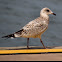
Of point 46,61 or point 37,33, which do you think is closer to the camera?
point 46,61

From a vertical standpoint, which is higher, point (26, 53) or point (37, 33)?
point (37, 33)

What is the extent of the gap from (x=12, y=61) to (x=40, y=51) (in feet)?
1.63

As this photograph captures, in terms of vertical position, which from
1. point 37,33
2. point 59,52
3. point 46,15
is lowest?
point 59,52

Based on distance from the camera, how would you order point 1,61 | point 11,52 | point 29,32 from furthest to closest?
point 29,32 < point 11,52 < point 1,61

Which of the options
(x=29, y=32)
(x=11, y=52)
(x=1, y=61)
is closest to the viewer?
(x=1, y=61)

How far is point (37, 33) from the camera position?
187cm

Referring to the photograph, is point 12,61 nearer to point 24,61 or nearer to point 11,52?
point 24,61

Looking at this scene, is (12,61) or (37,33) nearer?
(12,61)

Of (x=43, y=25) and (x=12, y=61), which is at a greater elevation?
(x=43, y=25)

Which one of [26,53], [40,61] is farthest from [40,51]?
[40,61]

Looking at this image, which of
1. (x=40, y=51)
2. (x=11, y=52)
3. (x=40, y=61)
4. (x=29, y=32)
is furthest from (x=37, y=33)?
(x=40, y=61)

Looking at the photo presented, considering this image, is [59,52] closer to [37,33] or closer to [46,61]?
[37,33]

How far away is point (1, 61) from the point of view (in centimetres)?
128

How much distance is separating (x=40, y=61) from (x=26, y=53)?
0.38m
